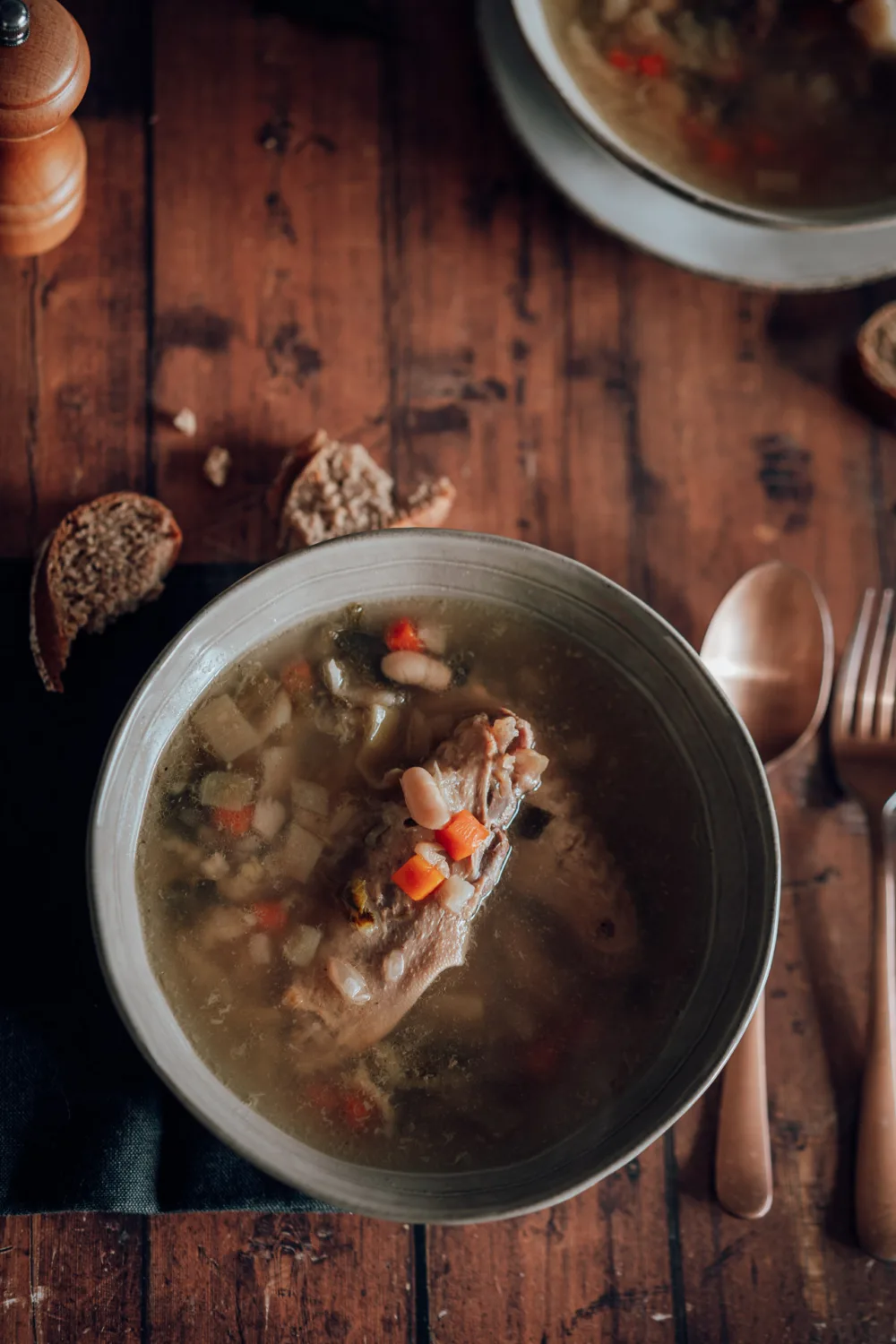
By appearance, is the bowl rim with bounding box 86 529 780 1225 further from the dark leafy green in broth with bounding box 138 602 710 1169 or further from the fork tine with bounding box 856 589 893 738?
the fork tine with bounding box 856 589 893 738

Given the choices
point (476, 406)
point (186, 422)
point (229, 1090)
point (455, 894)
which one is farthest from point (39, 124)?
point (229, 1090)

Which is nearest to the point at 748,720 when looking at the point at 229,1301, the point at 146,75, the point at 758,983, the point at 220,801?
the point at 758,983

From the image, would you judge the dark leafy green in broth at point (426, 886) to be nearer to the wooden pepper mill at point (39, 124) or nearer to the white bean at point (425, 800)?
the white bean at point (425, 800)

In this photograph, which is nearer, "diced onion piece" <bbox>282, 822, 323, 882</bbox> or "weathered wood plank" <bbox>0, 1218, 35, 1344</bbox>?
"diced onion piece" <bbox>282, 822, 323, 882</bbox>

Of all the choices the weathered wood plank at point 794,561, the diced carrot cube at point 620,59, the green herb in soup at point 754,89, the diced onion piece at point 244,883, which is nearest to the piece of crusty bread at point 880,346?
the weathered wood plank at point 794,561

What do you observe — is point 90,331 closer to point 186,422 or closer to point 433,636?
point 186,422

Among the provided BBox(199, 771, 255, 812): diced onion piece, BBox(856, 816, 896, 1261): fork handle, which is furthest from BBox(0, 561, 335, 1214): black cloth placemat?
BBox(856, 816, 896, 1261): fork handle

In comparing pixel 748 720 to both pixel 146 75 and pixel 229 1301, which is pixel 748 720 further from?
pixel 146 75

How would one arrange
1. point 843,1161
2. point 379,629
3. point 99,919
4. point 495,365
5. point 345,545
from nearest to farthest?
point 99,919, point 345,545, point 379,629, point 843,1161, point 495,365
